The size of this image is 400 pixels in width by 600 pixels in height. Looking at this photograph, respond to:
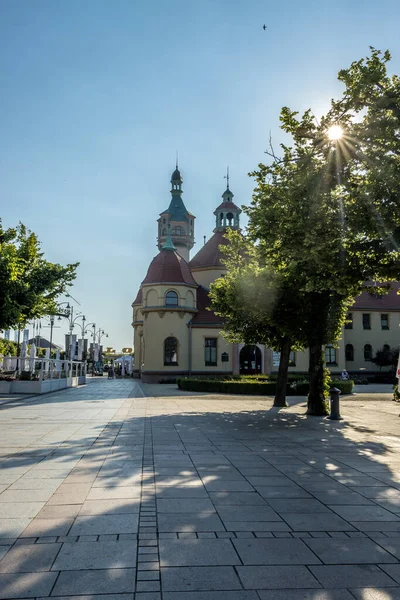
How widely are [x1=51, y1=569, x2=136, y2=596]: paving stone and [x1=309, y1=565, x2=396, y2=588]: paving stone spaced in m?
1.47

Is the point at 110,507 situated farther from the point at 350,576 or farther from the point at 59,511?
the point at 350,576

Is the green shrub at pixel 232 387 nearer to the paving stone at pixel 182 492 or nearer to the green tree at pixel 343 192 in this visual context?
the green tree at pixel 343 192

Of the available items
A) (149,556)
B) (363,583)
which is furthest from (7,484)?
(363,583)

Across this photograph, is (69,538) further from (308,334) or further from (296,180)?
(308,334)

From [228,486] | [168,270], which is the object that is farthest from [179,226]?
[228,486]

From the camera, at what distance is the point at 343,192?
12367mm

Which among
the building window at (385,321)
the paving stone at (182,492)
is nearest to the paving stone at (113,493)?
the paving stone at (182,492)

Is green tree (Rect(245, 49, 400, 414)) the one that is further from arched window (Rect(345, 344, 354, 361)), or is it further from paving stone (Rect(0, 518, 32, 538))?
arched window (Rect(345, 344, 354, 361))

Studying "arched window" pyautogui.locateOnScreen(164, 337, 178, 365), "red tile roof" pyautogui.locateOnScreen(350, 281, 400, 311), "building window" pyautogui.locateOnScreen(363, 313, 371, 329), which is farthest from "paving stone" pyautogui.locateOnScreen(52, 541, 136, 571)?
"building window" pyautogui.locateOnScreen(363, 313, 371, 329)

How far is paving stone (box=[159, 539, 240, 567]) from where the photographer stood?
13.4 feet

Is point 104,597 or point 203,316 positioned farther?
point 203,316

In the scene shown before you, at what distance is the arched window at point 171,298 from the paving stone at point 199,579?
45.1 metres

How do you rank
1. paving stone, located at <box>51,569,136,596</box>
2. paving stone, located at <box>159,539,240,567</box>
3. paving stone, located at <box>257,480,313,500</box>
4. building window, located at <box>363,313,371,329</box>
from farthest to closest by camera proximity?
building window, located at <box>363,313,371,329</box>, paving stone, located at <box>257,480,313,500</box>, paving stone, located at <box>159,539,240,567</box>, paving stone, located at <box>51,569,136,596</box>

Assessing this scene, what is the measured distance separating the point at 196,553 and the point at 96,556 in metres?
0.85
